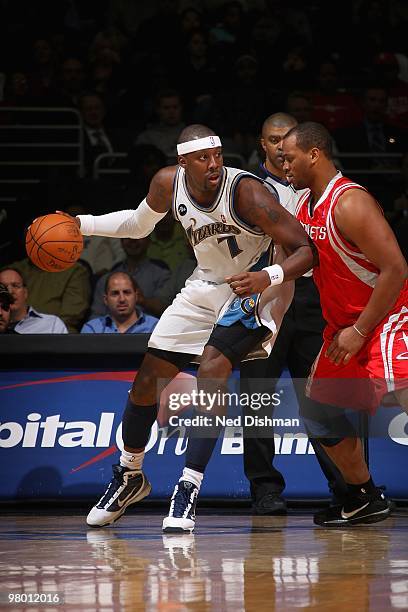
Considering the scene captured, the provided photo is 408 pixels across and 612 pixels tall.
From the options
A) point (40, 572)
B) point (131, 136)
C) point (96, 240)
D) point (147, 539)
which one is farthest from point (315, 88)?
point (40, 572)

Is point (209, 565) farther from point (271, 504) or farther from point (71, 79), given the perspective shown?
point (71, 79)

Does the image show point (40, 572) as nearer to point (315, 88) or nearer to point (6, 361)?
point (6, 361)

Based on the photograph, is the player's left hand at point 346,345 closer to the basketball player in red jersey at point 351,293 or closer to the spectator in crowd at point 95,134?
the basketball player in red jersey at point 351,293

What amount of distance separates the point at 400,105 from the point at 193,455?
6035 millimetres

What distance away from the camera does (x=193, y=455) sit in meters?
5.45

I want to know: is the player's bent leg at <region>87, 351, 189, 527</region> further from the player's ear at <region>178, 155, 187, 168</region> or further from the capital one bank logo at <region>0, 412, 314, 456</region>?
the player's ear at <region>178, 155, 187, 168</region>

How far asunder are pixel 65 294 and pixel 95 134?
2491 millimetres

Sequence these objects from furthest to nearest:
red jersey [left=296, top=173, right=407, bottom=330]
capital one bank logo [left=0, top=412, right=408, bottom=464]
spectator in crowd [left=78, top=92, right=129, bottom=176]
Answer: spectator in crowd [left=78, top=92, right=129, bottom=176]
capital one bank logo [left=0, top=412, right=408, bottom=464]
red jersey [left=296, top=173, right=407, bottom=330]

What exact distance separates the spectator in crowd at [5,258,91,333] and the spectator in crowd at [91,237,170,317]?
12 centimetres

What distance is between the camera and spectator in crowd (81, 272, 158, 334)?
6984 millimetres

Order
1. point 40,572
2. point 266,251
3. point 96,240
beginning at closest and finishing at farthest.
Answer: point 40,572 → point 266,251 → point 96,240

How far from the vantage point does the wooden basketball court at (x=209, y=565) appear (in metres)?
3.59

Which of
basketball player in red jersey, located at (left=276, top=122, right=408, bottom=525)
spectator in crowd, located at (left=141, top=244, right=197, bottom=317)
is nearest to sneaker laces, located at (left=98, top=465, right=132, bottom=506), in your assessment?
basketball player in red jersey, located at (left=276, top=122, right=408, bottom=525)

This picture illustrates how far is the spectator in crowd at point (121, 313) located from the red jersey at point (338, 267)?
6.90 feet
